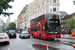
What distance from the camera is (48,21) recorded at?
1792 centimetres

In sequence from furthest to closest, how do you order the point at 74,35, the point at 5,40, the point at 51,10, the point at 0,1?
the point at 51,10 → the point at 74,35 → the point at 0,1 → the point at 5,40

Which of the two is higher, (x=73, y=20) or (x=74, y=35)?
(x=73, y=20)

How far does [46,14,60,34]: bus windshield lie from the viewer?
17.8 meters

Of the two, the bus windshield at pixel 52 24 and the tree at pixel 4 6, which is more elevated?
the tree at pixel 4 6

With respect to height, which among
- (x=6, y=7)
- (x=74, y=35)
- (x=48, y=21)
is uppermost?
(x=6, y=7)

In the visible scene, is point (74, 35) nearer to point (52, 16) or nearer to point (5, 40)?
point (52, 16)

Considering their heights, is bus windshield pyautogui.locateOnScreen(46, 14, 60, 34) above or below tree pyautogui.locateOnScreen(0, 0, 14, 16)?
below

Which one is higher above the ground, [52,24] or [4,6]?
[4,6]

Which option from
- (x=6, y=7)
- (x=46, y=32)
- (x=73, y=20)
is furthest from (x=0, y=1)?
(x=73, y=20)

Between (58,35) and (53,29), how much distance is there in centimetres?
139

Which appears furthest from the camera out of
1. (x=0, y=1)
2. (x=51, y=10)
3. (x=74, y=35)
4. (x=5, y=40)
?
(x=51, y=10)

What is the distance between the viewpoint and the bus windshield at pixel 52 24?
1784cm

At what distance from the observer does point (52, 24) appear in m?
18.1

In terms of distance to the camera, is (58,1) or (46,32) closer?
(46,32)
